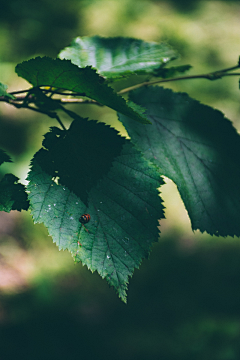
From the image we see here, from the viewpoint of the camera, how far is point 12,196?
1.94 feet

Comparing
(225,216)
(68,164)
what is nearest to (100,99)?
(68,164)

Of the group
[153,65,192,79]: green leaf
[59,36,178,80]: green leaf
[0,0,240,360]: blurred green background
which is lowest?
[0,0,240,360]: blurred green background

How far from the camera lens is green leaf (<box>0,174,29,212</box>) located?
1.88 feet

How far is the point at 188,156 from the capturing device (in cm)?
75

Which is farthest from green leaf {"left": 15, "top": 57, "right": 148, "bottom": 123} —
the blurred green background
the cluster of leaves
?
the blurred green background

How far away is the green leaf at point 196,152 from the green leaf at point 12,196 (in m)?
0.29

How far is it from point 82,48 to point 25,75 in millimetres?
387

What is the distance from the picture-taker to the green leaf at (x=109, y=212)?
0.55m

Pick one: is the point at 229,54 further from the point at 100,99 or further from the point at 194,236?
the point at 100,99

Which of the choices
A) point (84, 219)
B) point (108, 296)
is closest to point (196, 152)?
point (84, 219)

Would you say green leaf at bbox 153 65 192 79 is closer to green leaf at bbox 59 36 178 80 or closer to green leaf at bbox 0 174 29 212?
green leaf at bbox 59 36 178 80

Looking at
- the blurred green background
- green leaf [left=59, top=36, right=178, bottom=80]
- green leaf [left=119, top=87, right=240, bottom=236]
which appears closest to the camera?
green leaf [left=119, top=87, right=240, bottom=236]

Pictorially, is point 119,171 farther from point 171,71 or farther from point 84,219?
point 171,71

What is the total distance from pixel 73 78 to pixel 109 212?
29cm
